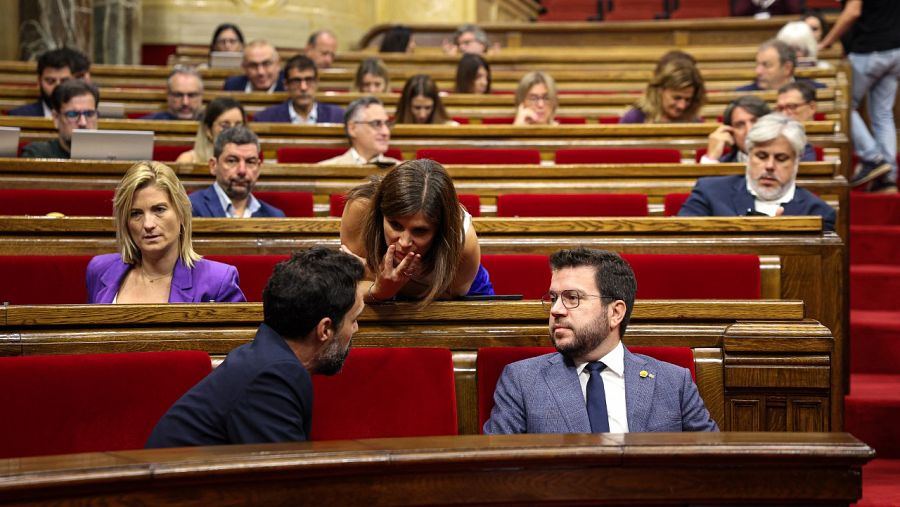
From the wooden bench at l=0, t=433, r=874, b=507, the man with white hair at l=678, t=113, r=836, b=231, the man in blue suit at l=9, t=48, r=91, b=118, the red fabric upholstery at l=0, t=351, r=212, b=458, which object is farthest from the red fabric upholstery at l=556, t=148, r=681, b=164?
the wooden bench at l=0, t=433, r=874, b=507

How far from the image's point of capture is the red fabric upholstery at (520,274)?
8.47 ft

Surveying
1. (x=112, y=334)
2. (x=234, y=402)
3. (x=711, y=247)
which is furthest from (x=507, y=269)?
(x=234, y=402)

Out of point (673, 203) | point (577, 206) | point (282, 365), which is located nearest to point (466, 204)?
point (577, 206)

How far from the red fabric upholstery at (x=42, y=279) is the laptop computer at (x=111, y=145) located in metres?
1.07

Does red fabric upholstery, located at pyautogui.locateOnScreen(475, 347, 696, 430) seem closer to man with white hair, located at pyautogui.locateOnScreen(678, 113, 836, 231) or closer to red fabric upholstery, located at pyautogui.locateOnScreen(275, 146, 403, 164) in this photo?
man with white hair, located at pyautogui.locateOnScreen(678, 113, 836, 231)

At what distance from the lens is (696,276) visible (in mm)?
2533

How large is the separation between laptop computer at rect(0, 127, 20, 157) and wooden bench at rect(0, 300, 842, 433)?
6.54 feet

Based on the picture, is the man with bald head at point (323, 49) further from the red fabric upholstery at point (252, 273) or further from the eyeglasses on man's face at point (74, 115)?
the red fabric upholstery at point (252, 273)

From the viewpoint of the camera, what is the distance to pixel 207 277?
240 centimetres

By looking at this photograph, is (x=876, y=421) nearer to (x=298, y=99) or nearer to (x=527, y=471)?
(x=527, y=471)

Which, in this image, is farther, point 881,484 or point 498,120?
point 498,120

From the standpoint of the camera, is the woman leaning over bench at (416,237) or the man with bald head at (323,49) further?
the man with bald head at (323,49)

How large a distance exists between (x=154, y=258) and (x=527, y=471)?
139cm

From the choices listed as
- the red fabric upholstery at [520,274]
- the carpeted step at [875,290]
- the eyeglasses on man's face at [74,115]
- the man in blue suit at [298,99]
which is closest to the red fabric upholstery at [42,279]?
the red fabric upholstery at [520,274]
